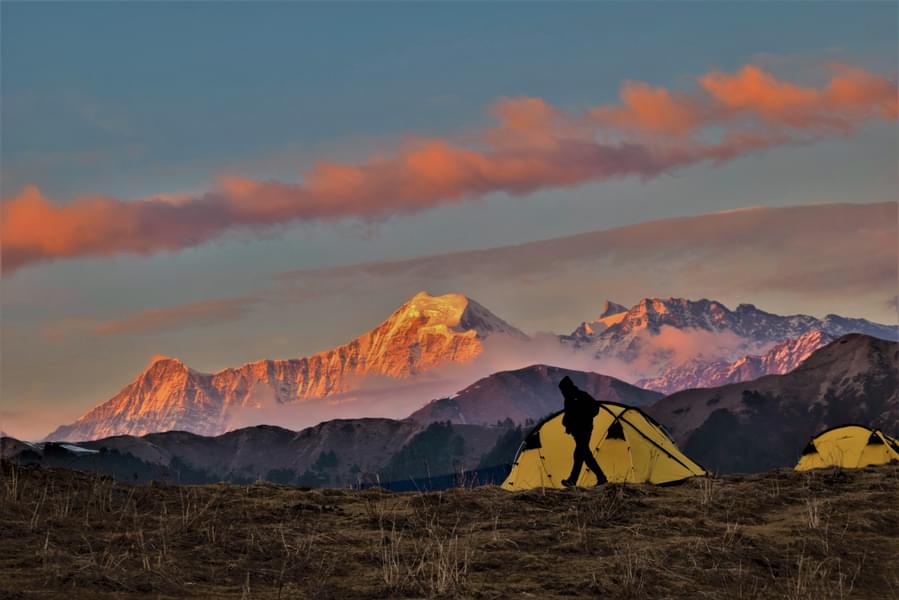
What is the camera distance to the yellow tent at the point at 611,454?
3228 cm

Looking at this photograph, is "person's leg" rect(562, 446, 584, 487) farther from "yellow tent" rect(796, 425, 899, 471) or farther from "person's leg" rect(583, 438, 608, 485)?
"yellow tent" rect(796, 425, 899, 471)

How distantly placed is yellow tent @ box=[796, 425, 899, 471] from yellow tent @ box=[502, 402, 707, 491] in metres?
9.30

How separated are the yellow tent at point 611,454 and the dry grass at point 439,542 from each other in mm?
7762

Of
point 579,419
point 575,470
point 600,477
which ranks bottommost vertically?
point 600,477

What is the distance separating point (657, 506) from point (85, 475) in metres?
11.6

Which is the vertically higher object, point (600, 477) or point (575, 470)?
point (575, 470)

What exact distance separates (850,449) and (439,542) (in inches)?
1179

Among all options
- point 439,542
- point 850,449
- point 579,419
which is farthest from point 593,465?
point 439,542

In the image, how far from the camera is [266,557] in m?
17.3

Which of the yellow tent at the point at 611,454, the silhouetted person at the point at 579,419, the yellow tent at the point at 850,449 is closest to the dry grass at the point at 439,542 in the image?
the yellow tent at the point at 611,454

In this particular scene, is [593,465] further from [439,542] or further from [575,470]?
[439,542]

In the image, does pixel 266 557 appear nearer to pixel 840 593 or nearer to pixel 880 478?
pixel 840 593

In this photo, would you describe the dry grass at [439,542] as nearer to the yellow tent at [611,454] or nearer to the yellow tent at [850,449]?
the yellow tent at [611,454]

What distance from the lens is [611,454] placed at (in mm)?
32375
